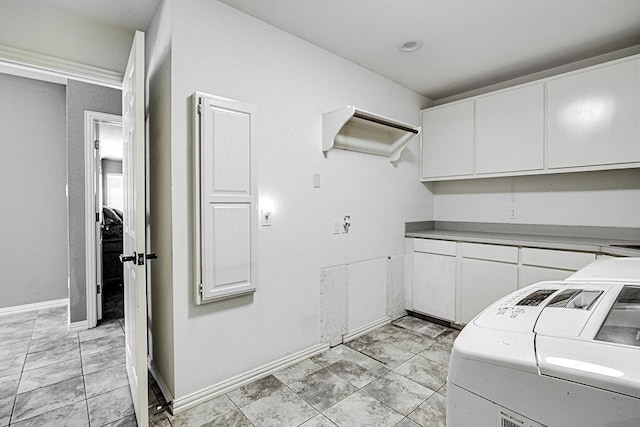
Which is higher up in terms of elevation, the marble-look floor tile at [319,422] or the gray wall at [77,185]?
the gray wall at [77,185]

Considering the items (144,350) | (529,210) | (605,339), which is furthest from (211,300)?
(529,210)

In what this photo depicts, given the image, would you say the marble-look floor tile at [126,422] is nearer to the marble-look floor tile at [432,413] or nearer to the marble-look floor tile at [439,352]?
the marble-look floor tile at [432,413]

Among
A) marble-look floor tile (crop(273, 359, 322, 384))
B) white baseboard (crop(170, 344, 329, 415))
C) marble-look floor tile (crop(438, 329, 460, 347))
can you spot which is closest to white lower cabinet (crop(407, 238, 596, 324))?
marble-look floor tile (crop(438, 329, 460, 347))

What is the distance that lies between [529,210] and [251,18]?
10.1ft

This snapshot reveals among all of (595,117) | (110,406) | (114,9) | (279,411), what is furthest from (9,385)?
(595,117)

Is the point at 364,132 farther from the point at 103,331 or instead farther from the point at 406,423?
the point at 103,331

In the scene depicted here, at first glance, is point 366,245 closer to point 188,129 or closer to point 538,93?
point 188,129

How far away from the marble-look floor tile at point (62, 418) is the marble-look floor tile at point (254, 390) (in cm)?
Result: 82

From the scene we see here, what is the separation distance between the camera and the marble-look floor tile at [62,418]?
1.76 metres

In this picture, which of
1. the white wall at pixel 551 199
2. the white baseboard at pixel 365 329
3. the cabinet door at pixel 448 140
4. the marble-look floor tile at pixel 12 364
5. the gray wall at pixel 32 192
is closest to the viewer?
the marble-look floor tile at pixel 12 364

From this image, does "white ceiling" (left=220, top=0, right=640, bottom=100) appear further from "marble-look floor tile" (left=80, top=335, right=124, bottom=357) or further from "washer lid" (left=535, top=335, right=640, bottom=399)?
"marble-look floor tile" (left=80, top=335, right=124, bottom=357)

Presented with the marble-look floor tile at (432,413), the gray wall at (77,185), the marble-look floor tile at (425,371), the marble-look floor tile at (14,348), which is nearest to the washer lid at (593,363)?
the marble-look floor tile at (432,413)

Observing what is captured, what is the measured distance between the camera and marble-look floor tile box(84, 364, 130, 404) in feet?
6.82

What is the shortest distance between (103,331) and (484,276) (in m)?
3.73
